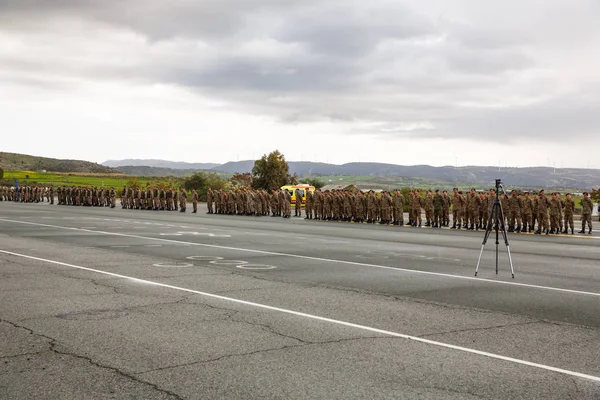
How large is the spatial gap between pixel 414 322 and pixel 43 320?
4817mm

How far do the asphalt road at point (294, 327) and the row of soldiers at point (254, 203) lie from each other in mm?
25215

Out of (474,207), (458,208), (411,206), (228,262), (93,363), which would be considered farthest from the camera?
(411,206)

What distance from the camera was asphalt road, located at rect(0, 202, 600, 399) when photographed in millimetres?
5738

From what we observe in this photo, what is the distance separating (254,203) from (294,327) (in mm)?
35969

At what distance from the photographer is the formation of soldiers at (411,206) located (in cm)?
2869

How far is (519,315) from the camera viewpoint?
909cm

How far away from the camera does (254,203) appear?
43.8 m

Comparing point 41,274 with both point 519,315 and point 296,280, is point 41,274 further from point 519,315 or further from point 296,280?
point 519,315

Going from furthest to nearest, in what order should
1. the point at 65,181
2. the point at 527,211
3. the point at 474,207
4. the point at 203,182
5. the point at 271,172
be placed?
the point at 65,181
the point at 203,182
the point at 271,172
the point at 474,207
the point at 527,211

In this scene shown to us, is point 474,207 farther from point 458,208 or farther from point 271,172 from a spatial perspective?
point 271,172

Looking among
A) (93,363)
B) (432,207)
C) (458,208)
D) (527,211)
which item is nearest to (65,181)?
(432,207)

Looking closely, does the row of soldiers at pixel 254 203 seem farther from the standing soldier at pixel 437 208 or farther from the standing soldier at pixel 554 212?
the standing soldier at pixel 554 212

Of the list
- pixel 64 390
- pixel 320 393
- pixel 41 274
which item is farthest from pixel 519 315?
pixel 41 274

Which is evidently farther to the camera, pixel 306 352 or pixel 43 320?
pixel 43 320
